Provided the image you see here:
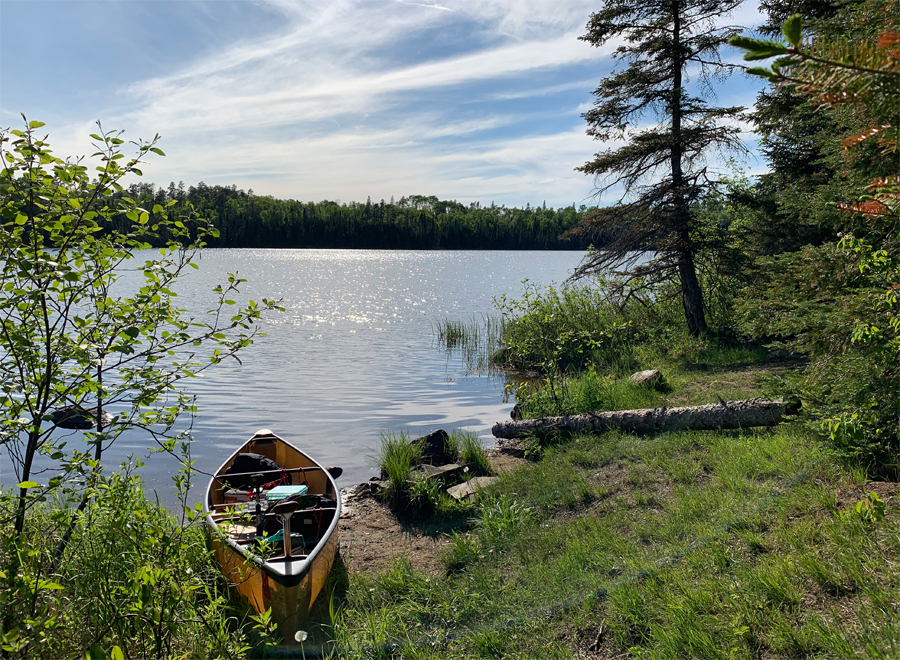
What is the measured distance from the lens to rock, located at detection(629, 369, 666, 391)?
10.7 m

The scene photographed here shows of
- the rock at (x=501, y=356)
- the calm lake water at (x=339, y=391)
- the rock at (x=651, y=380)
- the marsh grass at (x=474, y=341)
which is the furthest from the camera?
the marsh grass at (x=474, y=341)

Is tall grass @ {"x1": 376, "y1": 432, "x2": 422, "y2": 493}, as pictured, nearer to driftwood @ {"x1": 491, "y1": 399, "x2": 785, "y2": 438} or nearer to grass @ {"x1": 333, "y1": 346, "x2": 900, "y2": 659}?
grass @ {"x1": 333, "y1": 346, "x2": 900, "y2": 659}

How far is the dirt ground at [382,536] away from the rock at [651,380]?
10.7ft

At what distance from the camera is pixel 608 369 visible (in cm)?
1415

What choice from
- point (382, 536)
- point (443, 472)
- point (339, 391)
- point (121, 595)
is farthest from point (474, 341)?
point (121, 595)

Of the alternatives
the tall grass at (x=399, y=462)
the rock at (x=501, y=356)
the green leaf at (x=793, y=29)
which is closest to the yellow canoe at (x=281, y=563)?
the tall grass at (x=399, y=462)

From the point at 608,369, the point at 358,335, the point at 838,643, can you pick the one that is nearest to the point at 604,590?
the point at 838,643

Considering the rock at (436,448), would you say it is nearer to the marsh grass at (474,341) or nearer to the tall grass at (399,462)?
the tall grass at (399,462)

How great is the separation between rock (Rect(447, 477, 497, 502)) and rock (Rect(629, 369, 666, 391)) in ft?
14.2

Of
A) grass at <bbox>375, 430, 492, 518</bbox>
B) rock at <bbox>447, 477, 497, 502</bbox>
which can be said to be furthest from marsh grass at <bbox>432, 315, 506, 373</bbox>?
rock at <bbox>447, 477, 497, 502</bbox>

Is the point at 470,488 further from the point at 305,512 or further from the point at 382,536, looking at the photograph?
the point at 305,512

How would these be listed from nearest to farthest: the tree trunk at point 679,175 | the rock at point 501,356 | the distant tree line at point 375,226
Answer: the tree trunk at point 679,175
the rock at point 501,356
the distant tree line at point 375,226

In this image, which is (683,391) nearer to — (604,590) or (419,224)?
(604,590)

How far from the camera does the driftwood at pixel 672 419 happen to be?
7328mm
